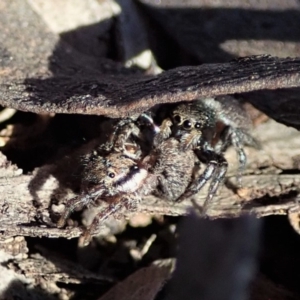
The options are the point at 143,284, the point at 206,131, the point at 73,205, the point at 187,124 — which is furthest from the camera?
the point at 206,131

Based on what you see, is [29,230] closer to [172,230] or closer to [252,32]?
[172,230]

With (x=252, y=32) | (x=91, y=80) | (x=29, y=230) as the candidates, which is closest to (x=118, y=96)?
(x=91, y=80)

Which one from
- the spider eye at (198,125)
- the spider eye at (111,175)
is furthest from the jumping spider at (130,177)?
the spider eye at (198,125)

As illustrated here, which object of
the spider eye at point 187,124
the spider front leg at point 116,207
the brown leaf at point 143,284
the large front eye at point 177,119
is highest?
the large front eye at point 177,119

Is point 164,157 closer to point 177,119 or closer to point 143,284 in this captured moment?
point 177,119

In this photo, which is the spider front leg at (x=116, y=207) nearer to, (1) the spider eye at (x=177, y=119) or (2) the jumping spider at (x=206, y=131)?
(2) the jumping spider at (x=206, y=131)

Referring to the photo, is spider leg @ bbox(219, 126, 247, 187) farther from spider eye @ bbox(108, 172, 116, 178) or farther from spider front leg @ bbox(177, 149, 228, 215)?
spider eye @ bbox(108, 172, 116, 178)

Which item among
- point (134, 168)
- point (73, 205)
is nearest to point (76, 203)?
point (73, 205)

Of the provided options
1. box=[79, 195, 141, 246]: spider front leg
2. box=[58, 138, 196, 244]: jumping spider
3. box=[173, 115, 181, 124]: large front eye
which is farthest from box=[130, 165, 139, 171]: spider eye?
box=[173, 115, 181, 124]: large front eye
